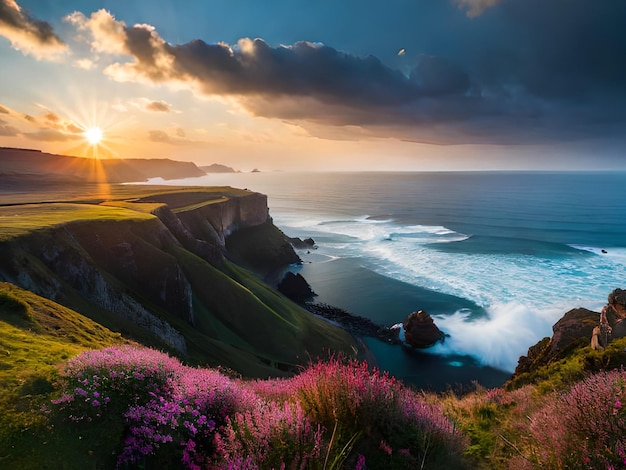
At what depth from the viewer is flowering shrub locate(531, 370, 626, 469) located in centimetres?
445

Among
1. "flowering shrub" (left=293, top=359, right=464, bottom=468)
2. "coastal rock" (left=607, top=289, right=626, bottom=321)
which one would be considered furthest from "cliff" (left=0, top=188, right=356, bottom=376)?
"flowering shrub" (left=293, top=359, right=464, bottom=468)

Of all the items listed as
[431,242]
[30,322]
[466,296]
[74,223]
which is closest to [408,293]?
[466,296]

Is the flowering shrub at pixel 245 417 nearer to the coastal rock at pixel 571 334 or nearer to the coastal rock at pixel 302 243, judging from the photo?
the coastal rock at pixel 571 334

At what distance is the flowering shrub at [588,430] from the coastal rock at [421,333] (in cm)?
3626

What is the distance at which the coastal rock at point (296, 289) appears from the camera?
55906 mm

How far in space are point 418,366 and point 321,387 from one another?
3426 centimetres

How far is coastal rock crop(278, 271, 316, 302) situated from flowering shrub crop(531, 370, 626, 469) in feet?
166

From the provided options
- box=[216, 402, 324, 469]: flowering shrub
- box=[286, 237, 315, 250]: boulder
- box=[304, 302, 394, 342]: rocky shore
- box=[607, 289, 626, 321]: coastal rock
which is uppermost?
box=[216, 402, 324, 469]: flowering shrub

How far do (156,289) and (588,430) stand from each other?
2887 cm

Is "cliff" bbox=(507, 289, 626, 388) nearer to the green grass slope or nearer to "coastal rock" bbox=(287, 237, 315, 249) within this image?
the green grass slope

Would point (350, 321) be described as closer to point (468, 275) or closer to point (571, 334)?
point (468, 275)

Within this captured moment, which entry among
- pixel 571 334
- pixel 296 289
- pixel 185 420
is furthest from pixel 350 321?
pixel 185 420

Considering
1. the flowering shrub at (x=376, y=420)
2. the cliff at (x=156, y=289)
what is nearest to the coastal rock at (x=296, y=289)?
the cliff at (x=156, y=289)

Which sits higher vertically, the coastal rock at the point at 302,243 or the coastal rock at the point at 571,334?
the coastal rock at the point at 571,334
